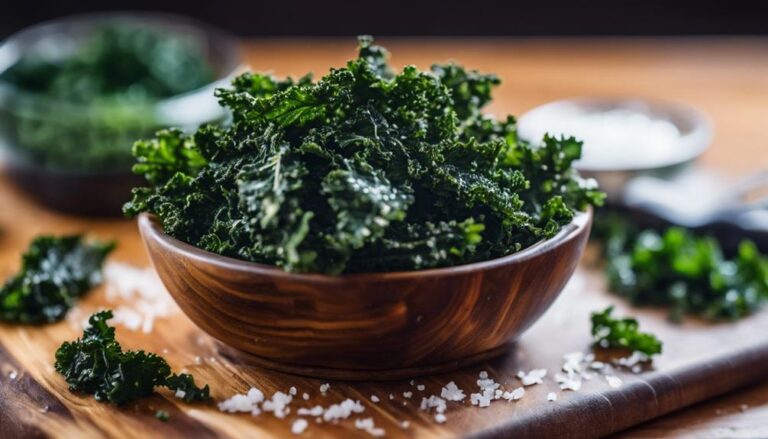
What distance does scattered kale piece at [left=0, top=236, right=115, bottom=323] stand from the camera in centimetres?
255

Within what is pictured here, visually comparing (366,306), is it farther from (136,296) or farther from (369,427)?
(136,296)

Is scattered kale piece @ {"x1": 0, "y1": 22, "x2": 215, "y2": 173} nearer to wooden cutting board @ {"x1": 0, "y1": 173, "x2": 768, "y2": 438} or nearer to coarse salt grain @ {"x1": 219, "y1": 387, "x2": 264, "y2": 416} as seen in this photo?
wooden cutting board @ {"x1": 0, "y1": 173, "x2": 768, "y2": 438}

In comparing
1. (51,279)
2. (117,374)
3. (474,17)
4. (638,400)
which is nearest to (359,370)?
(117,374)

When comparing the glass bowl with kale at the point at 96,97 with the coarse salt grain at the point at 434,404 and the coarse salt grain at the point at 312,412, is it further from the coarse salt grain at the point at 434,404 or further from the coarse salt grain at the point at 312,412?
the coarse salt grain at the point at 434,404

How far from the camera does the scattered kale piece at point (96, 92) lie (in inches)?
133

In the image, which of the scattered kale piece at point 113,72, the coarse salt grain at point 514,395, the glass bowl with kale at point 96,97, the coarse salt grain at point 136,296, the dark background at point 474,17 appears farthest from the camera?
the dark background at point 474,17

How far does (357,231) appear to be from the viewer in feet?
5.98

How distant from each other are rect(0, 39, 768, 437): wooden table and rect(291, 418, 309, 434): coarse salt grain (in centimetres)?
2

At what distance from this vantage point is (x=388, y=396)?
2094mm

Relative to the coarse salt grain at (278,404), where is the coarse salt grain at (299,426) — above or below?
above

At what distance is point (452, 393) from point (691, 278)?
3.20ft

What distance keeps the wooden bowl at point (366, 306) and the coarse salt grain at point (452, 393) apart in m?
0.06

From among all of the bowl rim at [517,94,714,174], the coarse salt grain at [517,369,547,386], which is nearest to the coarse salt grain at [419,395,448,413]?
the coarse salt grain at [517,369,547,386]

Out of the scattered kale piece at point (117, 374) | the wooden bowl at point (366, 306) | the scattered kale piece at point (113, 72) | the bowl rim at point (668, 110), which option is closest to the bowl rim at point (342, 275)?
the wooden bowl at point (366, 306)
